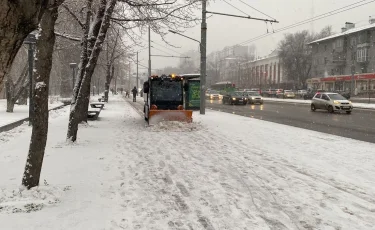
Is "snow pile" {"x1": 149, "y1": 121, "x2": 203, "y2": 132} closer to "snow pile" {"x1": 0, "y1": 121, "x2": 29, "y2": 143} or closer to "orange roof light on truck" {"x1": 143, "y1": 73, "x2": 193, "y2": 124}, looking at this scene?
"orange roof light on truck" {"x1": 143, "y1": 73, "x2": 193, "y2": 124}

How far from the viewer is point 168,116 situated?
1468cm

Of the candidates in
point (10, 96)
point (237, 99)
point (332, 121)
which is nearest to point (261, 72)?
point (237, 99)

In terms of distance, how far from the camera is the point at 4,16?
2250 mm

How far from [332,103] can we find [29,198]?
82.5 feet

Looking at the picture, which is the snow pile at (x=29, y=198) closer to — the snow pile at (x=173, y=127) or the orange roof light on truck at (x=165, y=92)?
the snow pile at (x=173, y=127)

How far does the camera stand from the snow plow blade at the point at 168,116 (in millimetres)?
14609

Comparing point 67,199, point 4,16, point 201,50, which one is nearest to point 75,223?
point 67,199

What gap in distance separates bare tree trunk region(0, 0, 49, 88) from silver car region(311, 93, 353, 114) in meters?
26.3

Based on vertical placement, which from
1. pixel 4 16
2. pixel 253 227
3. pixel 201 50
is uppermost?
pixel 201 50

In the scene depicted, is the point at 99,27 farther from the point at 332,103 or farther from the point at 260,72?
the point at 260,72

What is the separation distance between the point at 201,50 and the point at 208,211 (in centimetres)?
1807

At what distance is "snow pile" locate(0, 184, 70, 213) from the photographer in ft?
15.1

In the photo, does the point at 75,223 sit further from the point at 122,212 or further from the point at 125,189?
the point at 125,189

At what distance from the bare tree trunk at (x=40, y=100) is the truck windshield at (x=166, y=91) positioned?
10.6 metres
